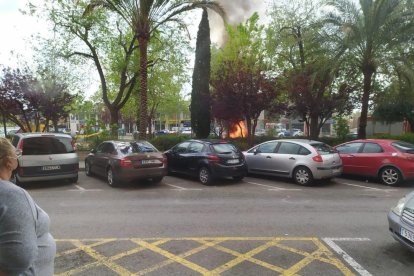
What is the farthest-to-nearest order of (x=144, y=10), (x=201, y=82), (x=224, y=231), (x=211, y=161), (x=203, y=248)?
(x=201, y=82) → (x=144, y=10) → (x=211, y=161) → (x=224, y=231) → (x=203, y=248)

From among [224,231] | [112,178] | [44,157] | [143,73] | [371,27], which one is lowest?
[224,231]

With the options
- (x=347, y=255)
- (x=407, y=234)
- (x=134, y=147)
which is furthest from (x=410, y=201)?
(x=134, y=147)

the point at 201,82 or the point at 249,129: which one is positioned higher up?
the point at 201,82

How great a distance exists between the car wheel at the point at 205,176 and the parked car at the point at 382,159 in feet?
16.6

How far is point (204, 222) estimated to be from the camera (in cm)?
529

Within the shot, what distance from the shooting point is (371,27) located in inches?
518

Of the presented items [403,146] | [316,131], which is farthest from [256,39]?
[403,146]

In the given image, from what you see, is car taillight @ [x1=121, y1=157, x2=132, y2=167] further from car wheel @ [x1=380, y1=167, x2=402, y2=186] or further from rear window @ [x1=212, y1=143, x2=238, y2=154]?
car wheel @ [x1=380, y1=167, x2=402, y2=186]

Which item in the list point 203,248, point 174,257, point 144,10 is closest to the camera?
point 174,257

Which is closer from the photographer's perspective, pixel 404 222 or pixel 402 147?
pixel 404 222

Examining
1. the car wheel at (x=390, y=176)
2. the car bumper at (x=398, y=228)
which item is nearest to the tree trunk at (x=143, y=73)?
the car wheel at (x=390, y=176)

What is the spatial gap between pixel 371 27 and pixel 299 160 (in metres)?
8.89

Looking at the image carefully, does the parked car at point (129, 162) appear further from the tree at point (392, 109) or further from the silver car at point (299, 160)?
the tree at point (392, 109)

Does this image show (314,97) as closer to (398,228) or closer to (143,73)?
(143,73)
